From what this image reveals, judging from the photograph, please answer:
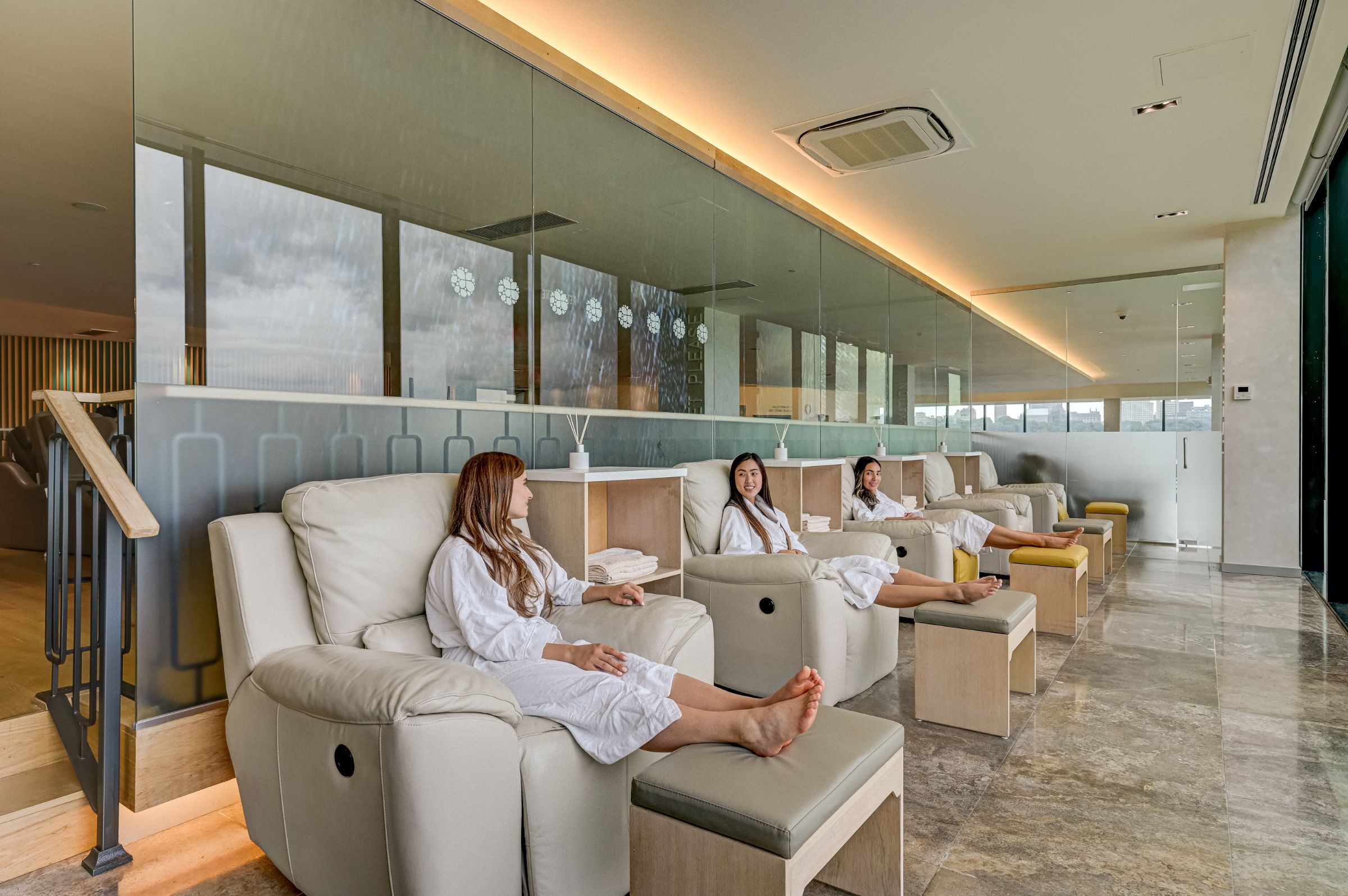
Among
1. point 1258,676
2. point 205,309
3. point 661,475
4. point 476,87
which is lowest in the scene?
point 1258,676

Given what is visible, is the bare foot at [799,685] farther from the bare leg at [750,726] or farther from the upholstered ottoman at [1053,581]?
the upholstered ottoman at [1053,581]

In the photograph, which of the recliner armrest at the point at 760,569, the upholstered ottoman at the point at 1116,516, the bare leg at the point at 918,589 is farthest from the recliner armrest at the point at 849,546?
the upholstered ottoman at the point at 1116,516

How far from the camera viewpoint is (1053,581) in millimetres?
4195

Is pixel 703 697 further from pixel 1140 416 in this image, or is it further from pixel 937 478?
pixel 1140 416

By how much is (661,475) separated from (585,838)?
5.14 ft

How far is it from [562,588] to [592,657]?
1.68ft

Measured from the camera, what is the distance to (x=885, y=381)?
273 inches

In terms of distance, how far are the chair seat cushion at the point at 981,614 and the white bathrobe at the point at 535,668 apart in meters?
1.29

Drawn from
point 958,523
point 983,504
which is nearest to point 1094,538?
point 983,504

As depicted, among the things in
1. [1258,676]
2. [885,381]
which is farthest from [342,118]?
[885,381]

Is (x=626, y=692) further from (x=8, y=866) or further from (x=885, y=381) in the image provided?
(x=885, y=381)

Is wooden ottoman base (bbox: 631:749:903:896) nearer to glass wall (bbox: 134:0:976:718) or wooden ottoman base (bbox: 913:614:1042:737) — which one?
wooden ottoman base (bbox: 913:614:1042:737)

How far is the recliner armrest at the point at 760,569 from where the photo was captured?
2.97 metres

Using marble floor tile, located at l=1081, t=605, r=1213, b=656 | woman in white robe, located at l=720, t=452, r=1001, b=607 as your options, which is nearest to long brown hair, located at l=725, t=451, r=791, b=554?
woman in white robe, located at l=720, t=452, r=1001, b=607
